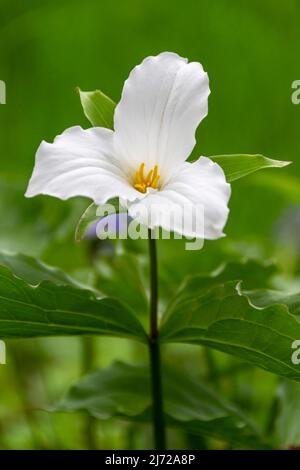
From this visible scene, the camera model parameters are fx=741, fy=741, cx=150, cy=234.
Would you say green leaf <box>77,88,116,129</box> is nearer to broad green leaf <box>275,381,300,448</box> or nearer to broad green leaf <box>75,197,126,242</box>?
broad green leaf <box>75,197,126,242</box>

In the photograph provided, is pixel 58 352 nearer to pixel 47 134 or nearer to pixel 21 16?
pixel 47 134

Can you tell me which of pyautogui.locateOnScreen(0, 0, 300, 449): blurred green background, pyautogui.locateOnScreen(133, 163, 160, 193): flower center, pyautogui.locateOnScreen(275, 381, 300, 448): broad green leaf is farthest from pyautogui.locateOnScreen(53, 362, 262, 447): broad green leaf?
pyautogui.locateOnScreen(0, 0, 300, 449): blurred green background

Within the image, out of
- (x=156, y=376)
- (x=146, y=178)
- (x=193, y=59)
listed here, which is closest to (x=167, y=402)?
(x=156, y=376)

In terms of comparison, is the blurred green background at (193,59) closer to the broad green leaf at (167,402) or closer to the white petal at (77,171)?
the broad green leaf at (167,402)

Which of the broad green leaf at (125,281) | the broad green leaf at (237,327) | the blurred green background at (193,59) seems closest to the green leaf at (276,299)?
the broad green leaf at (237,327)

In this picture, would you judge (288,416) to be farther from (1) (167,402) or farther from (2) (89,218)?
(2) (89,218)

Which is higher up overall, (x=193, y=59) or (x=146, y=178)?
(x=193, y=59)
